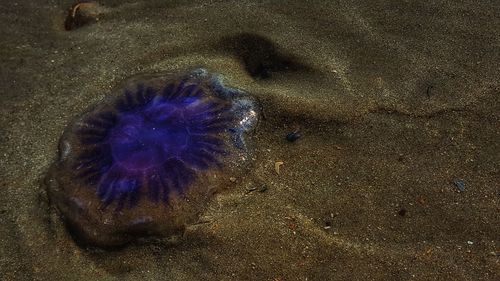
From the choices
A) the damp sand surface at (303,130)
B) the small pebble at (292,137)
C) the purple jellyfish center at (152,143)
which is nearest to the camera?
the damp sand surface at (303,130)

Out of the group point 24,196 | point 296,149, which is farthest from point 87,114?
point 296,149

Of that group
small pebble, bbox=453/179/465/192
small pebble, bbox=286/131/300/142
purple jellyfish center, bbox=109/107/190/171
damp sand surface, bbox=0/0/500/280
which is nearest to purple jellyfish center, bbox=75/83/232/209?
purple jellyfish center, bbox=109/107/190/171

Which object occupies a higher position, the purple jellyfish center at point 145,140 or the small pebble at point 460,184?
the small pebble at point 460,184

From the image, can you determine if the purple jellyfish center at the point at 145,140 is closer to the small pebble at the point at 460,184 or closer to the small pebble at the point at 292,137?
the small pebble at the point at 292,137

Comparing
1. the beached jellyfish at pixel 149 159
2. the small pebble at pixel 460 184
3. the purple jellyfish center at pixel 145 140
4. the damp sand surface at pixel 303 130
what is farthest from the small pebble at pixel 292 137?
the small pebble at pixel 460 184

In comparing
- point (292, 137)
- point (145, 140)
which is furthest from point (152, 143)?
point (292, 137)

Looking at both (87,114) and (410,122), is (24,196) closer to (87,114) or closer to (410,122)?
(87,114)
